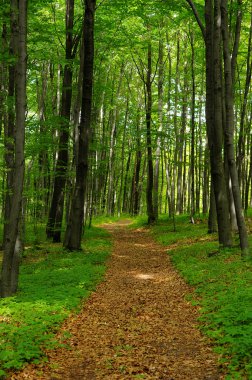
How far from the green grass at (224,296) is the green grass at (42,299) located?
2.62m

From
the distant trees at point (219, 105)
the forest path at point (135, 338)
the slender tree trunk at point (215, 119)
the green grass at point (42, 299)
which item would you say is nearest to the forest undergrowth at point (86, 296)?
the green grass at point (42, 299)

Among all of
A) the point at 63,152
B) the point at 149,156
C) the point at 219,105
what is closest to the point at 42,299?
the point at 219,105

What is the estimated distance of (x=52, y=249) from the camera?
15.1 metres

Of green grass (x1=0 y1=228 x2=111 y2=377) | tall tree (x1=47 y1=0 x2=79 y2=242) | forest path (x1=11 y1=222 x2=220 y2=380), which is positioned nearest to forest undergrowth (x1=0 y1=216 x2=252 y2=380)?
green grass (x1=0 y1=228 x2=111 y2=377)

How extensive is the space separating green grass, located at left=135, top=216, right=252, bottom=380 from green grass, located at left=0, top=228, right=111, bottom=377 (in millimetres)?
2623

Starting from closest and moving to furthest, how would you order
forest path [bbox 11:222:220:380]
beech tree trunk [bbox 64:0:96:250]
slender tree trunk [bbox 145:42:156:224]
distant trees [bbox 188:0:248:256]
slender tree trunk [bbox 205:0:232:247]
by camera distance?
forest path [bbox 11:222:220:380] → distant trees [bbox 188:0:248:256] → slender tree trunk [bbox 205:0:232:247] → beech tree trunk [bbox 64:0:96:250] → slender tree trunk [bbox 145:42:156:224]

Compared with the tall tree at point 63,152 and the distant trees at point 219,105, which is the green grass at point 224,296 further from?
the tall tree at point 63,152

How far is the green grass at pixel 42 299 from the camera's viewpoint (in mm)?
5281

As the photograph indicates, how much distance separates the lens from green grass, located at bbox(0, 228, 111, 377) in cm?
528

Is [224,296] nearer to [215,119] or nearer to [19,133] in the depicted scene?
[19,133]

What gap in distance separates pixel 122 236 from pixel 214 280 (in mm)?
12716

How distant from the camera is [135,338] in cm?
623

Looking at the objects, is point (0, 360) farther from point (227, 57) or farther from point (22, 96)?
point (227, 57)

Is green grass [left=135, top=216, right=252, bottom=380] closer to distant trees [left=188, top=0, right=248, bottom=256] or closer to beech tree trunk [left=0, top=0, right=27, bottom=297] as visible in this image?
distant trees [left=188, top=0, right=248, bottom=256]
